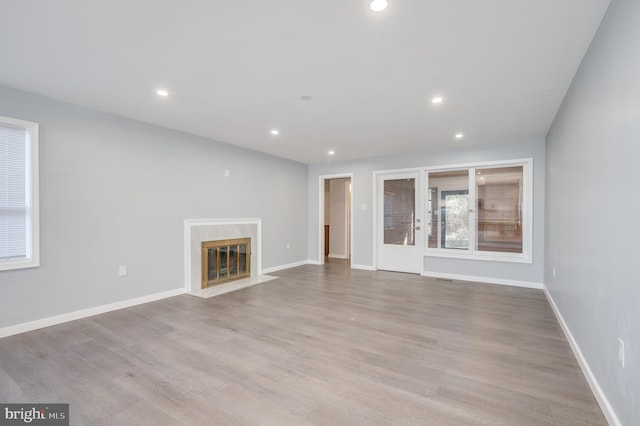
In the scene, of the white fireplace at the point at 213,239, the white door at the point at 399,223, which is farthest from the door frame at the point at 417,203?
the white fireplace at the point at 213,239

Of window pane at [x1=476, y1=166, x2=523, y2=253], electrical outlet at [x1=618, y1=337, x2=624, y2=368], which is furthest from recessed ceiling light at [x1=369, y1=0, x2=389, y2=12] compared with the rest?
window pane at [x1=476, y1=166, x2=523, y2=253]

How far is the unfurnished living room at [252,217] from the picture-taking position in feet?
5.92

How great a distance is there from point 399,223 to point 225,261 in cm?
353

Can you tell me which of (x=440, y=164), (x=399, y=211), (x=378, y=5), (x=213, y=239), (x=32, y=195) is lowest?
(x=213, y=239)

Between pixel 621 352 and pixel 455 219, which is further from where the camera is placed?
pixel 455 219

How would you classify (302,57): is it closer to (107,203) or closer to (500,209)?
(107,203)

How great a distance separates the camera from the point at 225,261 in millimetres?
5137

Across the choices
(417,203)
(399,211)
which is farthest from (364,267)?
(417,203)

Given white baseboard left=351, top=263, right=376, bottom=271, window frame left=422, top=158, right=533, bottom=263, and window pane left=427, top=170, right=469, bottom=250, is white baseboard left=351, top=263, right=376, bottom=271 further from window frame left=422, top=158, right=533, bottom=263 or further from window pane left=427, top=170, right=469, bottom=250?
window pane left=427, top=170, right=469, bottom=250

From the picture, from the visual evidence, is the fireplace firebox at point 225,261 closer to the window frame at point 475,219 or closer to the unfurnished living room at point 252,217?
the unfurnished living room at point 252,217

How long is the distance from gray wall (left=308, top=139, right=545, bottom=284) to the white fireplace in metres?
1.82

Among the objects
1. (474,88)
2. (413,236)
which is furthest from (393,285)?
(474,88)

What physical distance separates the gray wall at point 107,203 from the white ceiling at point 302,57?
0.30 metres

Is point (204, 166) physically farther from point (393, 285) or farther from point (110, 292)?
point (393, 285)
